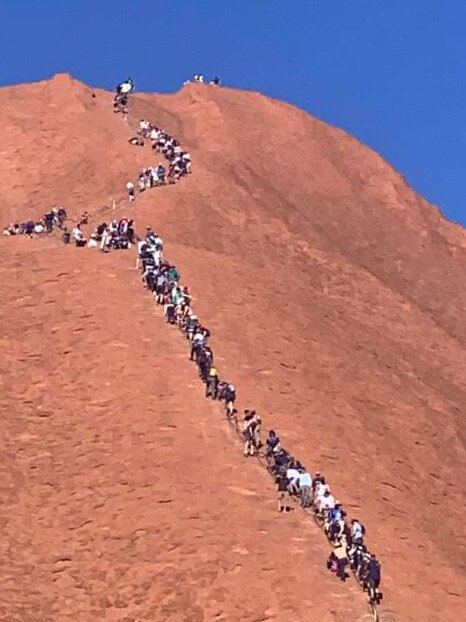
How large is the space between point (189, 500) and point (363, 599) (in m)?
6.20

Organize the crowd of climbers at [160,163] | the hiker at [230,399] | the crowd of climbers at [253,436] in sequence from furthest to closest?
1. the crowd of climbers at [160,163]
2. the hiker at [230,399]
3. the crowd of climbers at [253,436]

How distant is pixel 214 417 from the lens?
4047cm

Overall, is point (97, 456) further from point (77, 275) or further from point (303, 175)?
point (303, 175)

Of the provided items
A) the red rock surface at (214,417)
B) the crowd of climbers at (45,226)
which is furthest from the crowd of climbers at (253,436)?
the crowd of climbers at (45,226)

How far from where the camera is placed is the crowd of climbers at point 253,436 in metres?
33.4

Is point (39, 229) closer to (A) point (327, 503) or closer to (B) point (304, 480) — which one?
(B) point (304, 480)

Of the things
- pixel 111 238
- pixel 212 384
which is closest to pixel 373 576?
pixel 212 384

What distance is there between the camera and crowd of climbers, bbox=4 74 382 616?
1315 inches

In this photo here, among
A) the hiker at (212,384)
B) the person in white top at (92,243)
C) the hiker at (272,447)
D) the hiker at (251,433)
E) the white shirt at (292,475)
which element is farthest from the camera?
the person in white top at (92,243)

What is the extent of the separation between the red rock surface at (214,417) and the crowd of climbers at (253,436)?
1.78 ft

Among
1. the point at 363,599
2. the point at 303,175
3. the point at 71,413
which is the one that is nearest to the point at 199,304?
the point at 71,413

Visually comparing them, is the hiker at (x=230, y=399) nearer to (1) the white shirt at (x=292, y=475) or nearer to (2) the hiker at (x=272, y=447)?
(2) the hiker at (x=272, y=447)

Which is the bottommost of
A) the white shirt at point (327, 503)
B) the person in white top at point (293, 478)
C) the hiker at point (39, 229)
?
the white shirt at point (327, 503)

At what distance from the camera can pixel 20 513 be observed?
36344 mm
